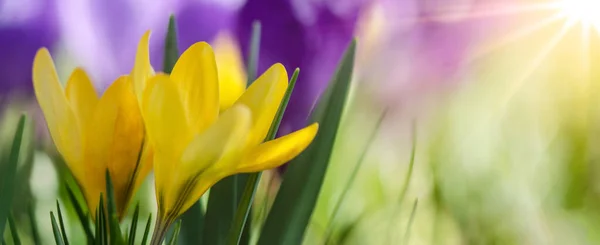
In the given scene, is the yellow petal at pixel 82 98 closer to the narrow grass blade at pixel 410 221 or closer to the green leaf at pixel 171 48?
the green leaf at pixel 171 48

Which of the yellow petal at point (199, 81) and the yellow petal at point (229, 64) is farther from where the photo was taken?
the yellow petal at point (229, 64)

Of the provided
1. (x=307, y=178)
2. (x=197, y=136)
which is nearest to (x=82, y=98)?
(x=197, y=136)

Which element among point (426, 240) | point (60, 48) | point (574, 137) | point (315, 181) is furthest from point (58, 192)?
point (574, 137)

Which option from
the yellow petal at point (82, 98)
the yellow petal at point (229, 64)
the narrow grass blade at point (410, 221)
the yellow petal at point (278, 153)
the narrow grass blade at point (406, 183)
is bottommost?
the narrow grass blade at point (410, 221)

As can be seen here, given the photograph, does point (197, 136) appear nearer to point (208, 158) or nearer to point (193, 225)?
point (208, 158)

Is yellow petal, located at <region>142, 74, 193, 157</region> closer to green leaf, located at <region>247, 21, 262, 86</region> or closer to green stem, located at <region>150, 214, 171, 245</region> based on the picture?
green stem, located at <region>150, 214, 171, 245</region>

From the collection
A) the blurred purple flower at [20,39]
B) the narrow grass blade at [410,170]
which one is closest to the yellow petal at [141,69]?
the blurred purple flower at [20,39]
